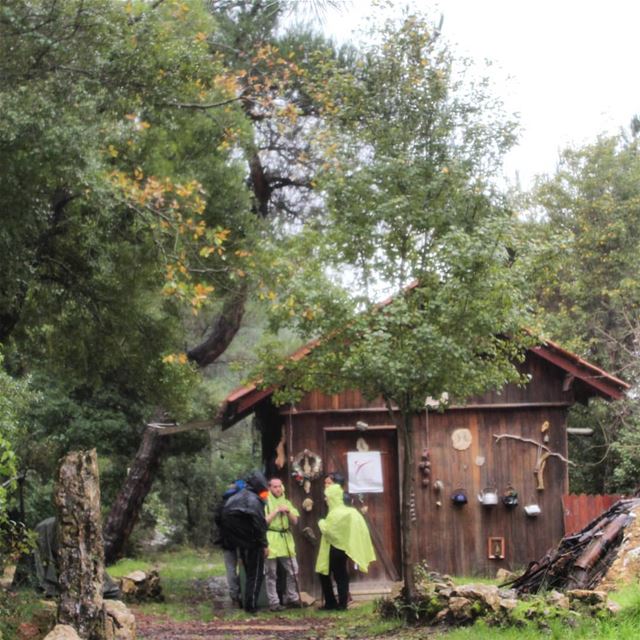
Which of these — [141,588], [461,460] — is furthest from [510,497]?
[141,588]

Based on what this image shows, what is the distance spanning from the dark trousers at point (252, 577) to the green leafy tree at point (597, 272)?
9.93m

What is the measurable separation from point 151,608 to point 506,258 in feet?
25.1

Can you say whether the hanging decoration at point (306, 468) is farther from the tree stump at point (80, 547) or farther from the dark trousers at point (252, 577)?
the tree stump at point (80, 547)

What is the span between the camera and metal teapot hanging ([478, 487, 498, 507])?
54.1 ft

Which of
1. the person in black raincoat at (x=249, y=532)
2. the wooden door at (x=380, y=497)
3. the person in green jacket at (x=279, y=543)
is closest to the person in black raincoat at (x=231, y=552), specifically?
the person in black raincoat at (x=249, y=532)

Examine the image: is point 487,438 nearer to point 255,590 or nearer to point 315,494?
point 315,494

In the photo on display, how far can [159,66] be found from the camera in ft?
42.3

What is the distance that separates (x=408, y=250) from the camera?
1208cm

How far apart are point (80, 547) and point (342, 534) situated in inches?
219

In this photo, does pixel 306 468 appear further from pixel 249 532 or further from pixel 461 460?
pixel 461 460

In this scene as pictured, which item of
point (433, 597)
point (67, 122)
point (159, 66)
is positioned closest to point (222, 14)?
point (159, 66)

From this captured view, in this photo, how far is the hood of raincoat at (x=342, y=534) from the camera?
45.5 feet

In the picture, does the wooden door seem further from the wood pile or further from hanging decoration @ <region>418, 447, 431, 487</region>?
the wood pile

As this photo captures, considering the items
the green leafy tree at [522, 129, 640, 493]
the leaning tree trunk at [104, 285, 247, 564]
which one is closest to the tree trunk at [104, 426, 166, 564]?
the leaning tree trunk at [104, 285, 247, 564]
